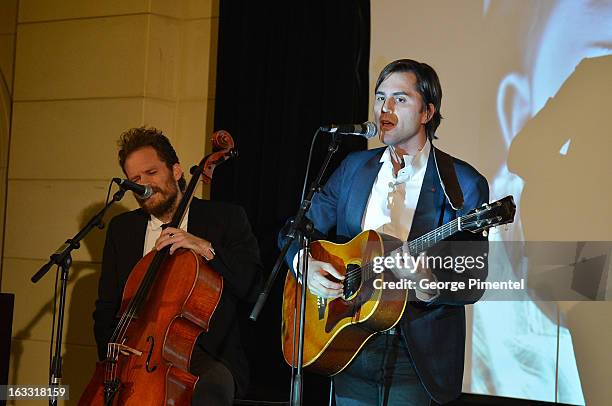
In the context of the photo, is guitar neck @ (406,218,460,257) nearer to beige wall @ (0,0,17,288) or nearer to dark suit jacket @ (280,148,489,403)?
dark suit jacket @ (280,148,489,403)

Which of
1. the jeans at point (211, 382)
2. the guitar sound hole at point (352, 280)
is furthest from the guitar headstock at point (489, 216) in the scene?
the jeans at point (211, 382)

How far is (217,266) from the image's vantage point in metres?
3.54

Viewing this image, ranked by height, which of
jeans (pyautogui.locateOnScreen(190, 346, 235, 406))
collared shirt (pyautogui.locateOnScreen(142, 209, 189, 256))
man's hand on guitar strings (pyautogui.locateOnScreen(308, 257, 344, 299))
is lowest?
jeans (pyautogui.locateOnScreen(190, 346, 235, 406))

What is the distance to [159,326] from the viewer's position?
10.7 feet

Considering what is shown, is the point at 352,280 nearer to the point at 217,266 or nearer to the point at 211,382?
the point at 217,266

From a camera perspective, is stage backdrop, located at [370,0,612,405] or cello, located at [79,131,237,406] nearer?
cello, located at [79,131,237,406]

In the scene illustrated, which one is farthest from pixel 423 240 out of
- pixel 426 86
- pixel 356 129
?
pixel 426 86

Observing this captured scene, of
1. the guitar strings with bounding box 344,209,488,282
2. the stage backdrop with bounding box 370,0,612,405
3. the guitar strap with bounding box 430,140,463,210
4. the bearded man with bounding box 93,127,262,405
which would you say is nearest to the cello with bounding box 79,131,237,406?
the bearded man with bounding box 93,127,262,405

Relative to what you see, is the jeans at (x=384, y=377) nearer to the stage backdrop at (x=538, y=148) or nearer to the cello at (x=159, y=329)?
the cello at (x=159, y=329)

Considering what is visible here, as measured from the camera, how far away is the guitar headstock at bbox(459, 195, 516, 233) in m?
2.82

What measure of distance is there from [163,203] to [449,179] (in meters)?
1.41

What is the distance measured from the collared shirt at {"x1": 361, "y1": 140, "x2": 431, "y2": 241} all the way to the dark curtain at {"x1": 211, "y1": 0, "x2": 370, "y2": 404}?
864mm

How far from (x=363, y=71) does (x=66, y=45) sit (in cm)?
203

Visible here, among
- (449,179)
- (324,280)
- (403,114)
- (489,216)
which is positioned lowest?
(324,280)
